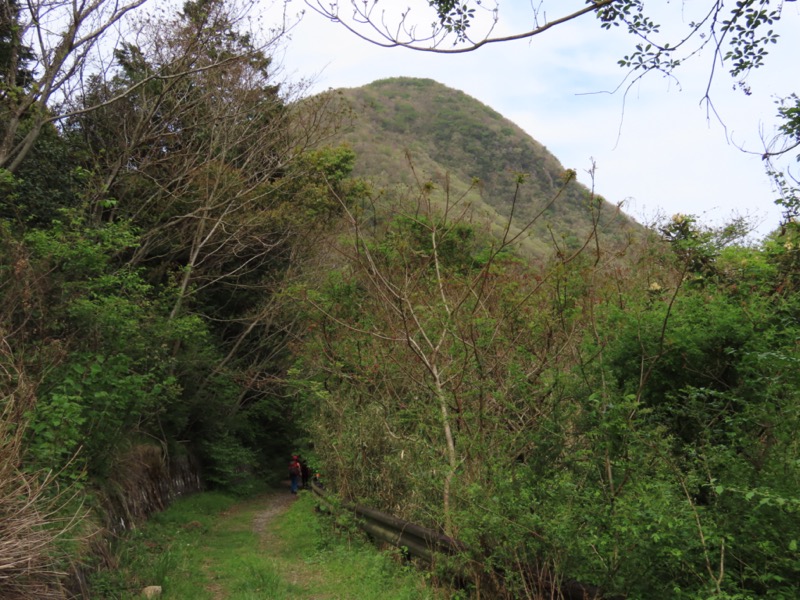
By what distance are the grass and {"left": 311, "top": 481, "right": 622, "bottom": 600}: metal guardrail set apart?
26 cm

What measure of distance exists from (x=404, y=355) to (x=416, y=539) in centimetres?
361

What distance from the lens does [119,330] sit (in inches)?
430

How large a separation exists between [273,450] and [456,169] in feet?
139

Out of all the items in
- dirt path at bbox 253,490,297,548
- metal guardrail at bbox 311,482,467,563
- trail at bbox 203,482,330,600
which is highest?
metal guardrail at bbox 311,482,467,563

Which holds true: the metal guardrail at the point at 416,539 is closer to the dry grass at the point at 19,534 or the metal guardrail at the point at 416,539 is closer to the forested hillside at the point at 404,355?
the forested hillside at the point at 404,355

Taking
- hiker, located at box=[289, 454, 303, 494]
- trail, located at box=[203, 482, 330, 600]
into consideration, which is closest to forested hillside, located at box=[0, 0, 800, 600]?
trail, located at box=[203, 482, 330, 600]

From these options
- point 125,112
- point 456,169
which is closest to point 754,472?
point 125,112

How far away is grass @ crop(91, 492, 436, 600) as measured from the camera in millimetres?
7910

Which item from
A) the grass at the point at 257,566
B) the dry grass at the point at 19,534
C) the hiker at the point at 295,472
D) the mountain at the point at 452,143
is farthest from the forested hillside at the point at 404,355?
the mountain at the point at 452,143

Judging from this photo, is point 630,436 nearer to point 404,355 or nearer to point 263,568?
point 263,568

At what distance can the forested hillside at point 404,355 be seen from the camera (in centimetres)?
486

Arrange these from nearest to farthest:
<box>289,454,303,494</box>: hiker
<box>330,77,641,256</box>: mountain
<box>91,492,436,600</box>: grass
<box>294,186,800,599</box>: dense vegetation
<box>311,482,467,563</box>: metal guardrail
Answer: <box>294,186,800,599</box>: dense vegetation < <box>311,482,467,563</box>: metal guardrail < <box>91,492,436,600</box>: grass < <box>289,454,303,494</box>: hiker < <box>330,77,641,256</box>: mountain

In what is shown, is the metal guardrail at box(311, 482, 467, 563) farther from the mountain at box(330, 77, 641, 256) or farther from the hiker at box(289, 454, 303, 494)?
the mountain at box(330, 77, 641, 256)

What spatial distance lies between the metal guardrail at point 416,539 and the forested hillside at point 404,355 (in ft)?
0.37
